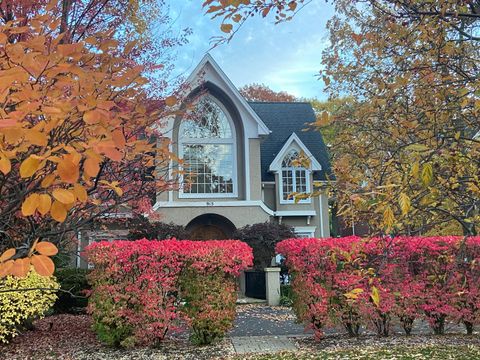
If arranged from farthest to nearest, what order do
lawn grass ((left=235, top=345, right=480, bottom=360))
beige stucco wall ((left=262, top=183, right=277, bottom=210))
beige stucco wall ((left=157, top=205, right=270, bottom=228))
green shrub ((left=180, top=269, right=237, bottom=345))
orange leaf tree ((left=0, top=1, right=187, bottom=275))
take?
beige stucco wall ((left=262, top=183, right=277, bottom=210))
beige stucco wall ((left=157, top=205, right=270, bottom=228))
green shrub ((left=180, top=269, right=237, bottom=345))
lawn grass ((left=235, top=345, right=480, bottom=360))
orange leaf tree ((left=0, top=1, right=187, bottom=275))

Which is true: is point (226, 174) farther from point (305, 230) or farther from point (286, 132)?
point (286, 132)

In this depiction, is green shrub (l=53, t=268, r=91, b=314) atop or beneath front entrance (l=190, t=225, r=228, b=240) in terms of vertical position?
beneath

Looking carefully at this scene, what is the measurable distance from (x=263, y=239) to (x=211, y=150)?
469cm

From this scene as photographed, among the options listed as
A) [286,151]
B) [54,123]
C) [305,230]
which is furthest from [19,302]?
[286,151]

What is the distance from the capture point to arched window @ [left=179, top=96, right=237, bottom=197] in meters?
18.0

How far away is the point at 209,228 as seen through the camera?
1836 cm

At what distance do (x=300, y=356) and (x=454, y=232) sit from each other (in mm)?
11040

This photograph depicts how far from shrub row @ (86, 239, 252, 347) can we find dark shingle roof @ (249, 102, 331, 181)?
12560mm

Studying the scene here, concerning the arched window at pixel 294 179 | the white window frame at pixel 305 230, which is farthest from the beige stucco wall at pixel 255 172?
the white window frame at pixel 305 230

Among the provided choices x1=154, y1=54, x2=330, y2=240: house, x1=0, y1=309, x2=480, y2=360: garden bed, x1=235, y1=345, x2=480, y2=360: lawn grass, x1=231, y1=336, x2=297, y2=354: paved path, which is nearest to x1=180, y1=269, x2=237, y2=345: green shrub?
x1=0, y1=309, x2=480, y2=360: garden bed

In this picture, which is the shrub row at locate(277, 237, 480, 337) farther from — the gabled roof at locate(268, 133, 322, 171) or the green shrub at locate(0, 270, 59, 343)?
the gabled roof at locate(268, 133, 322, 171)

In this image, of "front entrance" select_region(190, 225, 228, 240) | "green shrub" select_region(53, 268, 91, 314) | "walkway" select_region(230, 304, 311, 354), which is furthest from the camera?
"front entrance" select_region(190, 225, 228, 240)

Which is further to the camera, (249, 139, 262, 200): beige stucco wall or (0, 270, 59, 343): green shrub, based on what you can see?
(249, 139, 262, 200): beige stucco wall

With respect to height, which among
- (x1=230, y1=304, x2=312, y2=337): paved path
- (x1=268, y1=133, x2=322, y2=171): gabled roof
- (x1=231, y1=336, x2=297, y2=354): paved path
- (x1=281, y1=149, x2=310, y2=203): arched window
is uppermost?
(x1=268, y1=133, x2=322, y2=171): gabled roof
